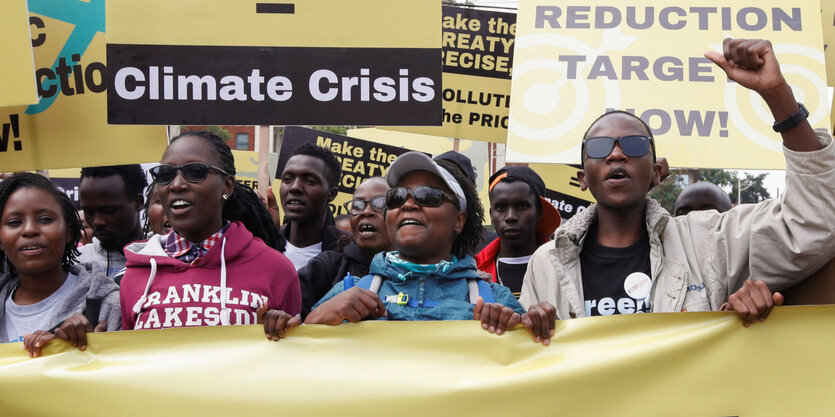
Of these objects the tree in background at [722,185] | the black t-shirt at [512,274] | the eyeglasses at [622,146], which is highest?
the eyeglasses at [622,146]

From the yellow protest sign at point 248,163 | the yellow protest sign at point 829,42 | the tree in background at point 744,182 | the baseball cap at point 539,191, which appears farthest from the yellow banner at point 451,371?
the tree in background at point 744,182

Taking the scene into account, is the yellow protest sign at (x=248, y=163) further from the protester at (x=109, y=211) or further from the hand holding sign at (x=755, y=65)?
the hand holding sign at (x=755, y=65)

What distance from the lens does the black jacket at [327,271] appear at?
13.7 feet

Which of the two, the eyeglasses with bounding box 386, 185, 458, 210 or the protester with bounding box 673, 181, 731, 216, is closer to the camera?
the eyeglasses with bounding box 386, 185, 458, 210

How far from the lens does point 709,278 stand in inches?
121

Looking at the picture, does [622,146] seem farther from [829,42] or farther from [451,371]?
[829,42]

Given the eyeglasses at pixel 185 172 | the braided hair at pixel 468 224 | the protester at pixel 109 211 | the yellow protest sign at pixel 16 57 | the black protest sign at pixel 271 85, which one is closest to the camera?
the eyeglasses at pixel 185 172

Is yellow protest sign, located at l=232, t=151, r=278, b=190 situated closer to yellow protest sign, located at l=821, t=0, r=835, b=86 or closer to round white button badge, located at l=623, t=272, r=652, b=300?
yellow protest sign, located at l=821, t=0, r=835, b=86

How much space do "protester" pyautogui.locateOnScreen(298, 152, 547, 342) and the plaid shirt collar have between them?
22.3 inches

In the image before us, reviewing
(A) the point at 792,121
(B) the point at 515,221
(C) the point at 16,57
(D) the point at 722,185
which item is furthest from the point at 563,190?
(D) the point at 722,185

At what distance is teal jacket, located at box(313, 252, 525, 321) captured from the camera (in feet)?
9.95

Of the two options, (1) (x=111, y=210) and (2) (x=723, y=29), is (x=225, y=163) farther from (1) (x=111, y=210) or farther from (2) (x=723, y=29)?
(2) (x=723, y=29)

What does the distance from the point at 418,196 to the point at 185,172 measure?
3.04 feet

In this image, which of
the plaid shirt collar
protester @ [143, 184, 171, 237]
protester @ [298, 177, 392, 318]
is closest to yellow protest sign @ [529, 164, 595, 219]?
protester @ [298, 177, 392, 318]
